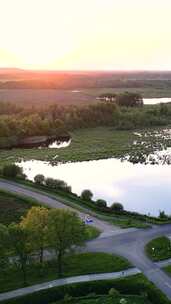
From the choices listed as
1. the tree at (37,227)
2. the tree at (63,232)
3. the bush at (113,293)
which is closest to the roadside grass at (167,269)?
the bush at (113,293)

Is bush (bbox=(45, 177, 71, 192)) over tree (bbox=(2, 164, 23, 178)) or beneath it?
beneath

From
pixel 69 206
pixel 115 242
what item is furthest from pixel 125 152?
pixel 115 242

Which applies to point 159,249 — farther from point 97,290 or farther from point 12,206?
point 12,206

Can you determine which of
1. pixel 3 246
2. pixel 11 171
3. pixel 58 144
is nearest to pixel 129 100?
pixel 58 144

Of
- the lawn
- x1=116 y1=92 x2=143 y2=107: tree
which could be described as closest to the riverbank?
the lawn

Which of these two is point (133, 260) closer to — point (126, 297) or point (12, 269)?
point (126, 297)

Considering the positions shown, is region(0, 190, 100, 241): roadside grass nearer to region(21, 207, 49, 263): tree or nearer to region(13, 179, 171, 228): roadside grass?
region(13, 179, 171, 228): roadside grass

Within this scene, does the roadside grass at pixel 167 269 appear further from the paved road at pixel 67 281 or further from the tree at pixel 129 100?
the tree at pixel 129 100
